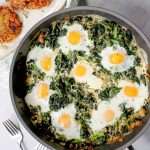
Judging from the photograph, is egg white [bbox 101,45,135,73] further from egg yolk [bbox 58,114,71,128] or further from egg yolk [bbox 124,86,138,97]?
egg yolk [bbox 58,114,71,128]

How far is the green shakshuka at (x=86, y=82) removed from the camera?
1.52 metres

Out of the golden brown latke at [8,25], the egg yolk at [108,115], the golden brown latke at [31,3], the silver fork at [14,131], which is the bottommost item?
the silver fork at [14,131]

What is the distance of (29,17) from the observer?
173 cm

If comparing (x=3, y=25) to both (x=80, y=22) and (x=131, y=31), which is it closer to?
(x=80, y=22)

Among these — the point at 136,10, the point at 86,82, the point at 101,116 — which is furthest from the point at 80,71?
the point at 136,10

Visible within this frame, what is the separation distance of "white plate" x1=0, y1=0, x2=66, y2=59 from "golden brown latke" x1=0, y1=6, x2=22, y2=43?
0.06 feet

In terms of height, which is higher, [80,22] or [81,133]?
[80,22]

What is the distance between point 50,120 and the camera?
60.7 inches

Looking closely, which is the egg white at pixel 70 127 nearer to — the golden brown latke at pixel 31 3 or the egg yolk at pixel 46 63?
the egg yolk at pixel 46 63

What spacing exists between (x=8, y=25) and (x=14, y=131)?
0.33m

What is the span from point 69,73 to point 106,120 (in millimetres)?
165

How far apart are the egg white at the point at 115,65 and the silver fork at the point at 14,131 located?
0.35 m

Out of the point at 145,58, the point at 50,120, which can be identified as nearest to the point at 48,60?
the point at 50,120

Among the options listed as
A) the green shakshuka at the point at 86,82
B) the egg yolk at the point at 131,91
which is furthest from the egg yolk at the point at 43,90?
the egg yolk at the point at 131,91
